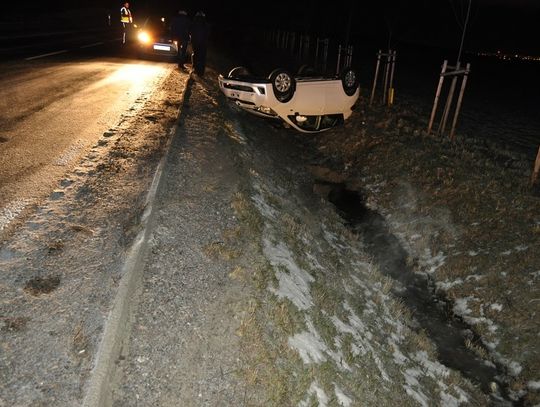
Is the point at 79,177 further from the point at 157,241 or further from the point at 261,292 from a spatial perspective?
the point at 261,292

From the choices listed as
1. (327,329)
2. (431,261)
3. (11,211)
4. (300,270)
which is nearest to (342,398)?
(327,329)

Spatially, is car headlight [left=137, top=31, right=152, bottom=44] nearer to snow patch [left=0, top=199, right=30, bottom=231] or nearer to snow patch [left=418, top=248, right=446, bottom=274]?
snow patch [left=0, top=199, right=30, bottom=231]

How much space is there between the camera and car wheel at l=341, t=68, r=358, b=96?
912 cm

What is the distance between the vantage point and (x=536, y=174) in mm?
7977

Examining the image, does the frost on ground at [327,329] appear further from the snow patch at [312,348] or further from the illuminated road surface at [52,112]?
the illuminated road surface at [52,112]

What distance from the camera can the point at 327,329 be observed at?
4.45 meters

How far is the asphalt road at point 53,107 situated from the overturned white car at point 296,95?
269 centimetres

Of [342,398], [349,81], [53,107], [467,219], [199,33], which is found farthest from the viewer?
[199,33]

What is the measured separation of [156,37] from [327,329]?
1583 cm

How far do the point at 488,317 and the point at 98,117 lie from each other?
8284mm

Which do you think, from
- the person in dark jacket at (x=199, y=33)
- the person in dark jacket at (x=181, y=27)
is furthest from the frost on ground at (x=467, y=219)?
the person in dark jacket at (x=181, y=27)

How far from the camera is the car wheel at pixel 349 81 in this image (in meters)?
9.12

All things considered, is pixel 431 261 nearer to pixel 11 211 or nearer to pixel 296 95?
pixel 296 95

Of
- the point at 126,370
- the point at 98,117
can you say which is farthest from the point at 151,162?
the point at 126,370
